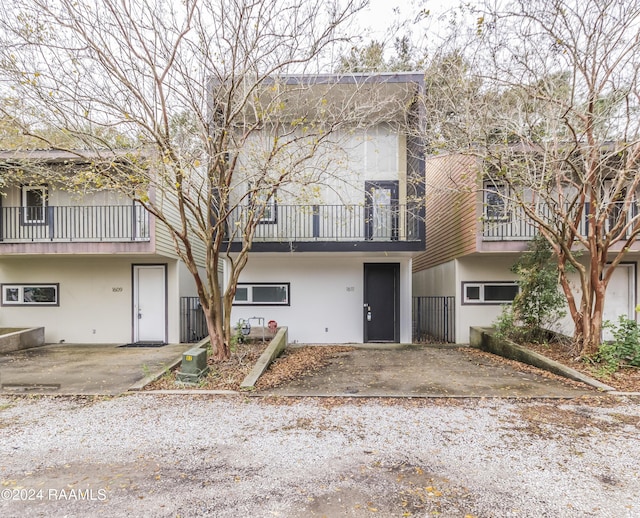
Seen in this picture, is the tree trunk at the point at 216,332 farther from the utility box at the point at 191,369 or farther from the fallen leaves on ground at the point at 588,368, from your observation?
the fallen leaves on ground at the point at 588,368

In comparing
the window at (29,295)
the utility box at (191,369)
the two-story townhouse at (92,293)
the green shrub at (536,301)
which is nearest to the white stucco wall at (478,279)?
the green shrub at (536,301)

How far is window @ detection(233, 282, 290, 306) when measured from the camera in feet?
34.3

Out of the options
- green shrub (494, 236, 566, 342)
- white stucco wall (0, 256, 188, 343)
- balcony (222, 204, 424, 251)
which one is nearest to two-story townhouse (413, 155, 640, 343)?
green shrub (494, 236, 566, 342)

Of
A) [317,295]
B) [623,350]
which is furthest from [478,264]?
[317,295]

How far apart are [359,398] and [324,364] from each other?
7.53ft

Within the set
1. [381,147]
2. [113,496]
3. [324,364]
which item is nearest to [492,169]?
[381,147]

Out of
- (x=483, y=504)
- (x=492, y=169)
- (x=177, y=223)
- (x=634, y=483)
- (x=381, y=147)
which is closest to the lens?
(x=483, y=504)

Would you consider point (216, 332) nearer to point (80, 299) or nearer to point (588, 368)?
point (80, 299)

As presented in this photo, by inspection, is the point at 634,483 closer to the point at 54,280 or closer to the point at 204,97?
the point at 204,97

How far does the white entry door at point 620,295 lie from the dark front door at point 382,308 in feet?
20.2

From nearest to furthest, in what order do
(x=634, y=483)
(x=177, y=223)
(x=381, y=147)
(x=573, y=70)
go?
(x=634, y=483)
(x=573, y=70)
(x=381, y=147)
(x=177, y=223)

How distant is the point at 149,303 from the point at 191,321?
1325mm

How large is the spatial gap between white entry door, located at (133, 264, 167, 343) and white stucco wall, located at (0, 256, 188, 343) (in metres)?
0.17

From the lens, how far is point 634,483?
3.01 m
